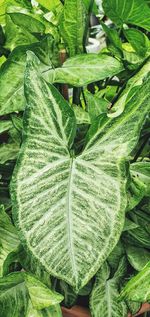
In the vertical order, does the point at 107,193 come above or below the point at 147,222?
above

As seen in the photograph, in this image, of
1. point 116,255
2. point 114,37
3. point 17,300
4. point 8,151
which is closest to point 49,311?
point 17,300

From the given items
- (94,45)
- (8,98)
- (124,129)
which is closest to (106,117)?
(124,129)

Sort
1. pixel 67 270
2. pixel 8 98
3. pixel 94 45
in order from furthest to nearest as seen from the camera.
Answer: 1. pixel 94 45
2. pixel 8 98
3. pixel 67 270

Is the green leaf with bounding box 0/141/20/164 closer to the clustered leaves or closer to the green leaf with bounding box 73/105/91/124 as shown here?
the clustered leaves

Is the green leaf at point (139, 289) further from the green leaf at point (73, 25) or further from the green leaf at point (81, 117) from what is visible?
the green leaf at point (73, 25)

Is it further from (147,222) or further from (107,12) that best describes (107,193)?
(107,12)

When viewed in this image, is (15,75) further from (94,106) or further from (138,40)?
(138,40)
